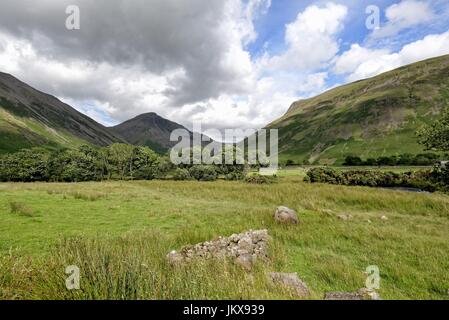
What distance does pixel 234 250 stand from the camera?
846 cm

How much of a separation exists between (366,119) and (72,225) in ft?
730

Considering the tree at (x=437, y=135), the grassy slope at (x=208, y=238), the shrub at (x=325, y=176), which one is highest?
the tree at (x=437, y=135)

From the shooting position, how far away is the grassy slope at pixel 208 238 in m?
4.77

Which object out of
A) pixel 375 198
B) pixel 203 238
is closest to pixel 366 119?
pixel 375 198

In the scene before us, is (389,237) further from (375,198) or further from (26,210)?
(26,210)

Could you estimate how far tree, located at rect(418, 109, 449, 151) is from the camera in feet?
52.3

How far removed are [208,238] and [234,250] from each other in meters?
3.18

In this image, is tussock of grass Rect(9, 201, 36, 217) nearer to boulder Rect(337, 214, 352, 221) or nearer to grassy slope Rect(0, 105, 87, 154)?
boulder Rect(337, 214, 352, 221)

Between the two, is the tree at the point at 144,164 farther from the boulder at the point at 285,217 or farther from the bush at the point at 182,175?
the boulder at the point at 285,217

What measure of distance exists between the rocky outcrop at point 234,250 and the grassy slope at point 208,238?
493 millimetres

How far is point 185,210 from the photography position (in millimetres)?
18062

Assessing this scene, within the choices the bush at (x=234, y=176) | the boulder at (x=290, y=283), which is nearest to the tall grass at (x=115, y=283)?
the boulder at (x=290, y=283)

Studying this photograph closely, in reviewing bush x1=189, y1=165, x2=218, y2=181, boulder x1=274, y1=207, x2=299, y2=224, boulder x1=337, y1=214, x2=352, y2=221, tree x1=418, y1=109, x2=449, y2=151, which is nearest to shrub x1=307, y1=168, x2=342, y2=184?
bush x1=189, y1=165, x2=218, y2=181
